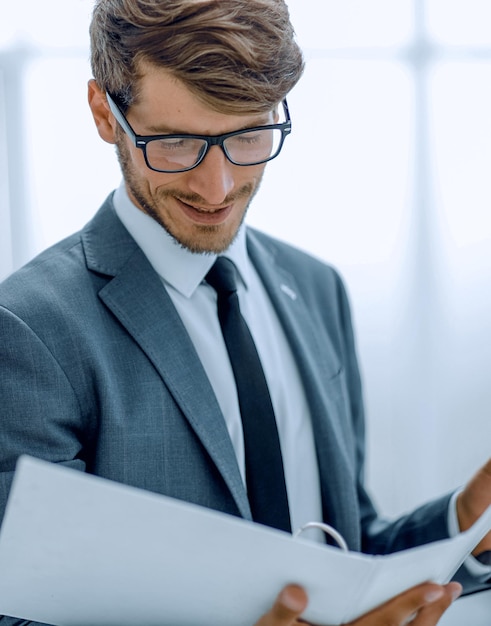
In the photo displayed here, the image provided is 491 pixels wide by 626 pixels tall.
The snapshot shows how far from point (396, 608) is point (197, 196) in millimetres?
586

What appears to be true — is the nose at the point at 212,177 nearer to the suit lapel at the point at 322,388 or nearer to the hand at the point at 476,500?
the suit lapel at the point at 322,388

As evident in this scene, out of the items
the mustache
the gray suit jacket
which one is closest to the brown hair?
the mustache

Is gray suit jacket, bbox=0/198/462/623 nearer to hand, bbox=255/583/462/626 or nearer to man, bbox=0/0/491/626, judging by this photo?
man, bbox=0/0/491/626

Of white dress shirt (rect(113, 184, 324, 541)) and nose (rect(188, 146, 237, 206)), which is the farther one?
white dress shirt (rect(113, 184, 324, 541))

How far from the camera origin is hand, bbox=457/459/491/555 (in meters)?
1.26

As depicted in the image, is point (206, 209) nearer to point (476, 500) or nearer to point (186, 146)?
point (186, 146)

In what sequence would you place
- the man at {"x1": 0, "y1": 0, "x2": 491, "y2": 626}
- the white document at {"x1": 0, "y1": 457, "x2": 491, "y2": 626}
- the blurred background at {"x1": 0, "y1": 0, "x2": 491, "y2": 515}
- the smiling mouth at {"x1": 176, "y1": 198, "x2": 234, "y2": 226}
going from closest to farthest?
the white document at {"x1": 0, "y1": 457, "x2": 491, "y2": 626}, the man at {"x1": 0, "y1": 0, "x2": 491, "y2": 626}, the smiling mouth at {"x1": 176, "y1": 198, "x2": 234, "y2": 226}, the blurred background at {"x1": 0, "y1": 0, "x2": 491, "y2": 515}

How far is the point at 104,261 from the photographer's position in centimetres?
129

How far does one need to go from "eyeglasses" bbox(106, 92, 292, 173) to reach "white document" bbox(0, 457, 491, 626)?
0.47m

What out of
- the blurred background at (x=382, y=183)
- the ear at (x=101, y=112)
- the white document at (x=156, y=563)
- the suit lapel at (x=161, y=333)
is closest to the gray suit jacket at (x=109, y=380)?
the suit lapel at (x=161, y=333)

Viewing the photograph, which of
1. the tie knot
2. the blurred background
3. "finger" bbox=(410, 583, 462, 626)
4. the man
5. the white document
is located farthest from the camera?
the blurred background

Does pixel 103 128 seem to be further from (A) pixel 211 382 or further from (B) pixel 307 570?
(B) pixel 307 570

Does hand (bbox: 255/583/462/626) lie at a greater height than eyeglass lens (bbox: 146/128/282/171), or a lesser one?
lesser

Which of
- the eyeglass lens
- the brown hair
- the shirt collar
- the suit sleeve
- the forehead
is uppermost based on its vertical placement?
the brown hair
